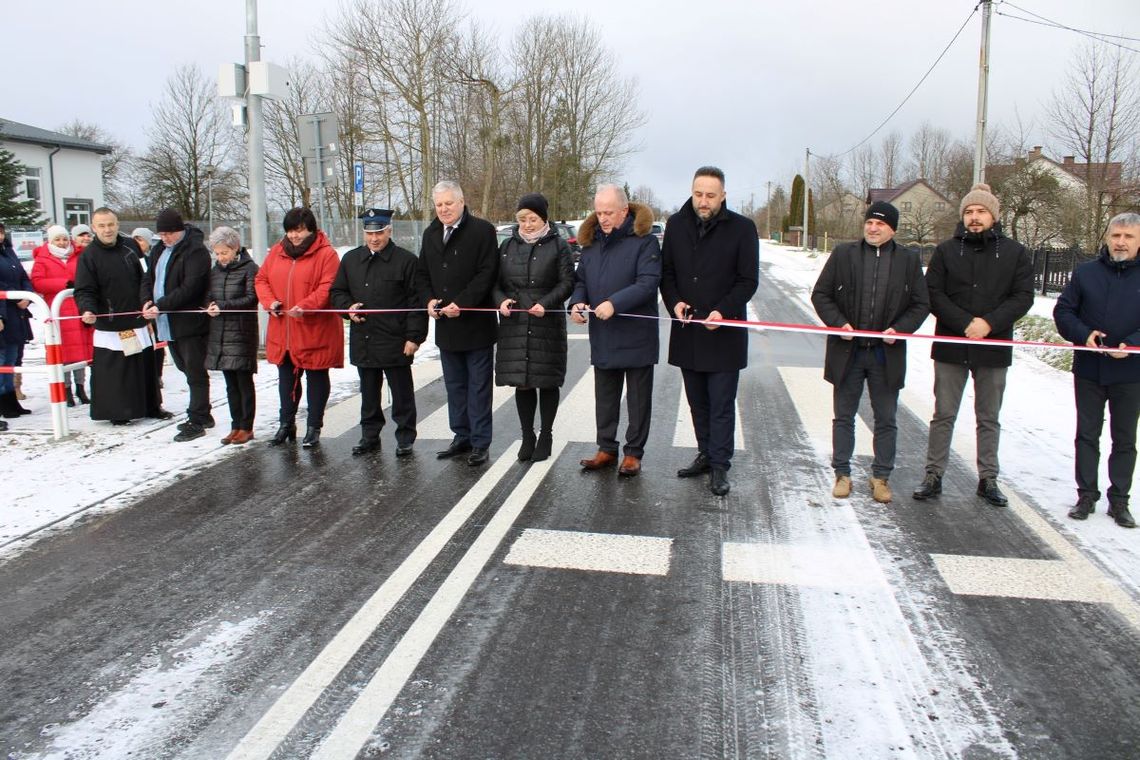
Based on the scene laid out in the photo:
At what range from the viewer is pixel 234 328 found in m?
7.52

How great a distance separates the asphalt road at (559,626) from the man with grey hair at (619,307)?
460mm

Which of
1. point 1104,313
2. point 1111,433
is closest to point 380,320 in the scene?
point 1104,313

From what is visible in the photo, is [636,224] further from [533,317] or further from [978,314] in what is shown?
[978,314]

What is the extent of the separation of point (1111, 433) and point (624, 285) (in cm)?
326

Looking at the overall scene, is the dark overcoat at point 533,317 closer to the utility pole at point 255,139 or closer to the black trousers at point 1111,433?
the black trousers at point 1111,433

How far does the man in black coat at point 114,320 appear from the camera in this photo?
25.9 feet

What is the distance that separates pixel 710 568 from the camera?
4723 mm

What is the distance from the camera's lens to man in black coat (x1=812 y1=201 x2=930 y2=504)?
5809mm

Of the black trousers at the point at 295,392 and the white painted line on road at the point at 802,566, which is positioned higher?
the black trousers at the point at 295,392

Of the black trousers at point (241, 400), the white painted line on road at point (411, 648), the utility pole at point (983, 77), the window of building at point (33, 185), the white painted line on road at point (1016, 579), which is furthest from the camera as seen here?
the window of building at point (33, 185)

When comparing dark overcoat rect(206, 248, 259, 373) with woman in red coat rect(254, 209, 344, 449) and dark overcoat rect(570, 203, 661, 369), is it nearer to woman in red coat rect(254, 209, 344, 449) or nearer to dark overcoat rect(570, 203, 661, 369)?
woman in red coat rect(254, 209, 344, 449)

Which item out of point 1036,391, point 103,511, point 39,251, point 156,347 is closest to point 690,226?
point 103,511

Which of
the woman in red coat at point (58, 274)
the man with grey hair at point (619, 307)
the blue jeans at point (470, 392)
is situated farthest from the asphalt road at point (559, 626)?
the woman in red coat at point (58, 274)

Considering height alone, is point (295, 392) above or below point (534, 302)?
below
